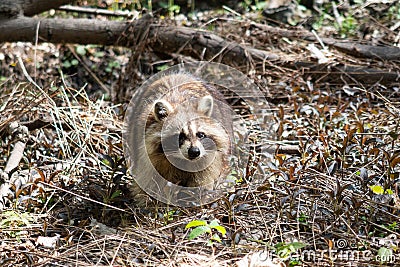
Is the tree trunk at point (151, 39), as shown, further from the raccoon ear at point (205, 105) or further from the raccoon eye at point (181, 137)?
the raccoon eye at point (181, 137)

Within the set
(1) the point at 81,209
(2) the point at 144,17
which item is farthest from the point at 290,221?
(2) the point at 144,17

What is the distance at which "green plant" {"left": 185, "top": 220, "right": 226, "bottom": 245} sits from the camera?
329cm

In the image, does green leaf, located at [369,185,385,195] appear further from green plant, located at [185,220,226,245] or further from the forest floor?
green plant, located at [185,220,226,245]

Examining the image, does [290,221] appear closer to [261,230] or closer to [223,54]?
[261,230]

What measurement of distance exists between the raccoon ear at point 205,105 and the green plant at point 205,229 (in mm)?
1056

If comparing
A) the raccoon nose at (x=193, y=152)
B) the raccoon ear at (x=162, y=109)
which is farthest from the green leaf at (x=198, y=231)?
the raccoon ear at (x=162, y=109)

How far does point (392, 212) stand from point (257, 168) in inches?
44.1

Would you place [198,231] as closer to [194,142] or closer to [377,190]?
[194,142]

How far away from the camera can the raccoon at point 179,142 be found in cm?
406

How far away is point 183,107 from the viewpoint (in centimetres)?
421

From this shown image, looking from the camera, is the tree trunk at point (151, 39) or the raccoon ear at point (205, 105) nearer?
the raccoon ear at point (205, 105)

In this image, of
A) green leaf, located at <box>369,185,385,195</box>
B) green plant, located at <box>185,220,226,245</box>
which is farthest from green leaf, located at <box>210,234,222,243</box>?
green leaf, located at <box>369,185,385,195</box>

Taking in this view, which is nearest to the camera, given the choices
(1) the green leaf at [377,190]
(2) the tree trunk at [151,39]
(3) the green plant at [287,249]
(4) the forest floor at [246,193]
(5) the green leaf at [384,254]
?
(5) the green leaf at [384,254]

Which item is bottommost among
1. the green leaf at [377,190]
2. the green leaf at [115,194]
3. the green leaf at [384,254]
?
the green leaf at [115,194]
